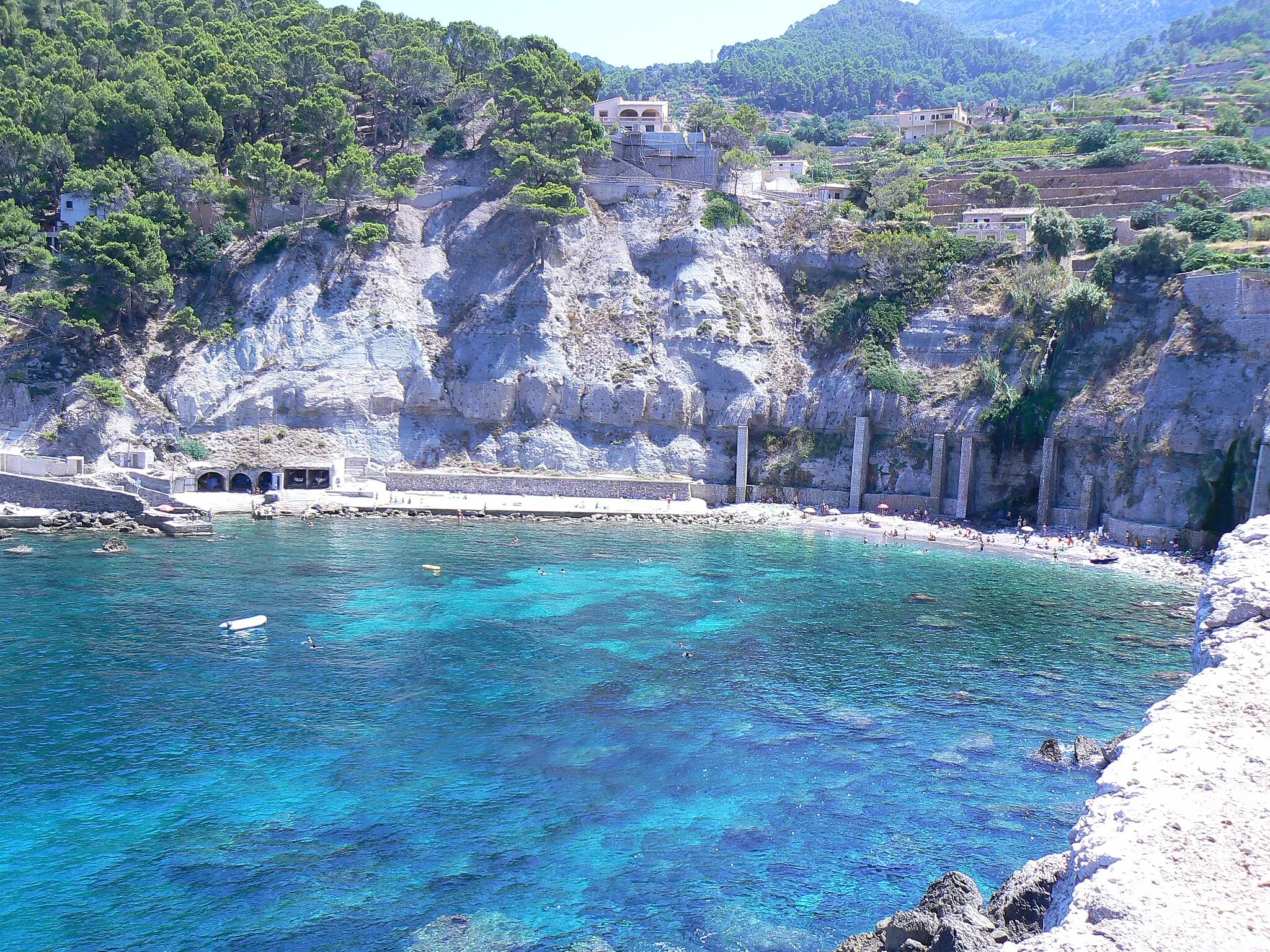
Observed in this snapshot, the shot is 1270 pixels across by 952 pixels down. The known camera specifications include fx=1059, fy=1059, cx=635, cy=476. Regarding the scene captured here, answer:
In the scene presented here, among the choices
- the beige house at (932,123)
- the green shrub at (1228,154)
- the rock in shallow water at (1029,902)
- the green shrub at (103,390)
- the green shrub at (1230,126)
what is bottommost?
the rock in shallow water at (1029,902)

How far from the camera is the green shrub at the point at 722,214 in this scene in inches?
2938

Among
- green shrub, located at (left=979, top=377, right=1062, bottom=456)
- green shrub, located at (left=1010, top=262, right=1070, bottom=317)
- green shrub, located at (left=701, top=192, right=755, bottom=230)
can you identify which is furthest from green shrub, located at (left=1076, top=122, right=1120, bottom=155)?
green shrub, located at (left=979, top=377, right=1062, bottom=456)

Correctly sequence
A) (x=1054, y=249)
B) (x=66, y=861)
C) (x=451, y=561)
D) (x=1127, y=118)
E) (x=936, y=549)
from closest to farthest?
(x=66, y=861) → (x=451, y=561) → (x=936, y=549) → (x=1054, y=249) → (x=1127, y=118)

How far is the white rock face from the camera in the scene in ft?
34.5

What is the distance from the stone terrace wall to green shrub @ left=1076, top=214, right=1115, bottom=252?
29302 millimetres

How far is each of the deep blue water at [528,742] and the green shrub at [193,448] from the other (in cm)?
1556

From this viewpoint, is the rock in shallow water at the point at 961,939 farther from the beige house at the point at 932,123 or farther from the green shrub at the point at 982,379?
the beige house at the point at 932,123

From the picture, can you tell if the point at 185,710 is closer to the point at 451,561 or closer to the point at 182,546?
the point at 451,561

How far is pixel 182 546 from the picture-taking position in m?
51.7

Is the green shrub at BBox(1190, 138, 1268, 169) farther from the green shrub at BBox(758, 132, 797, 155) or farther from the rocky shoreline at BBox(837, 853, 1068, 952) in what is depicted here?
the rocky shoreline at BBox(837, 853, 1068, 952)

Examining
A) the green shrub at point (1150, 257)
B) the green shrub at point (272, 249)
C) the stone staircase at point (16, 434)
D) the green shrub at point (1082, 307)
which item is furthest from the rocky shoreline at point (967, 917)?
the green shrub at point (272, 249)

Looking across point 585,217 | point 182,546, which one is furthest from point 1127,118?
point 182,546

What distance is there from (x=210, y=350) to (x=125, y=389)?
222 inches

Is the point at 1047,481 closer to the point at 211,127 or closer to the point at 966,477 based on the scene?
the point at 966,477
